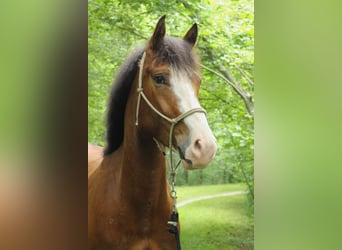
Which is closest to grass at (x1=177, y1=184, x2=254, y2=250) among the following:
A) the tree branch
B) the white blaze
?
the white blaze

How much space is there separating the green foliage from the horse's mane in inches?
1.5

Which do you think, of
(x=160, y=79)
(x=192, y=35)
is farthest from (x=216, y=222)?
(x=192, y=35)

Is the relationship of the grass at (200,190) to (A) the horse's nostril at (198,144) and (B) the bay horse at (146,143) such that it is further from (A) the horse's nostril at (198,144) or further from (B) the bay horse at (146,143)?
(A) the horse's nostril at (198,144)

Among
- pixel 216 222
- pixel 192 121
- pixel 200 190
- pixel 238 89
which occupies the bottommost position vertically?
pixel 216 222

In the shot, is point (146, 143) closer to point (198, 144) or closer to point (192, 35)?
point (198, 144)

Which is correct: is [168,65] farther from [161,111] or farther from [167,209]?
[167,209]

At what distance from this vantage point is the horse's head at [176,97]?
166cm

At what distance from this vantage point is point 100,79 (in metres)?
1.85

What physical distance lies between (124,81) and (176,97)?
0.27 metres

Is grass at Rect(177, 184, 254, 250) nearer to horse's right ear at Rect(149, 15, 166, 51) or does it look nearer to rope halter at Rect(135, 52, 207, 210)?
rope halter at Rect(135, 52, 207, 210)

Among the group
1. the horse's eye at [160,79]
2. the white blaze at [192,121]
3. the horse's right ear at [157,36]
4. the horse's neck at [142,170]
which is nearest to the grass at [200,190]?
the horse's neck at [142,170]

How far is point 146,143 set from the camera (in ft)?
5.82
